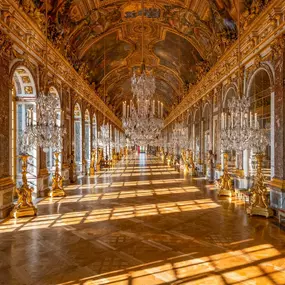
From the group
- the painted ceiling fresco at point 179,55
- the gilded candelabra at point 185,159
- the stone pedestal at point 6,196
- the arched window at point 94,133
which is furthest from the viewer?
the arched window at point 94,133

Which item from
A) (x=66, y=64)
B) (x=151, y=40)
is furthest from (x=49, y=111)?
(x=151, y=40)

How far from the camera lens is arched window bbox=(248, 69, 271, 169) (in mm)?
8148

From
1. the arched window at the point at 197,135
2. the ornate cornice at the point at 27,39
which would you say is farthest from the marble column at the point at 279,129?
the arched window at the point at 197,135

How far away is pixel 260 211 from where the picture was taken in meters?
6.73

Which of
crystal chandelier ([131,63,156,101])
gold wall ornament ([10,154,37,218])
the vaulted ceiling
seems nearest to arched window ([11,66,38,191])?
gold wall ornament ([10,154,37,218])

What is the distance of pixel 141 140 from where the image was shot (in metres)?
9.81

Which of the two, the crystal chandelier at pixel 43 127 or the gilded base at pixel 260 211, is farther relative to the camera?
the crystal chandelier at pixel 43 127

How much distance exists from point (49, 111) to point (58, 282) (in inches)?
214

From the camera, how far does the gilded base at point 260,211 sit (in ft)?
21.8

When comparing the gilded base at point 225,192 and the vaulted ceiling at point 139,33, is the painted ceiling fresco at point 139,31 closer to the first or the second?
the vaulted ceiling at point 139,33

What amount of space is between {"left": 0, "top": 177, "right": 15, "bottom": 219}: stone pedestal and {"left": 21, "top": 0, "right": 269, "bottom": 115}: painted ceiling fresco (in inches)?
193

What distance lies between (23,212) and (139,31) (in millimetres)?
12922

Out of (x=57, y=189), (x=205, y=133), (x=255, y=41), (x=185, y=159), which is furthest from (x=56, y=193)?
(x=185, y=159)

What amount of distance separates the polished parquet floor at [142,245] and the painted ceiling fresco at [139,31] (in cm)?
607
